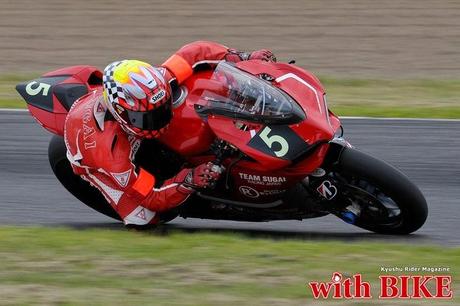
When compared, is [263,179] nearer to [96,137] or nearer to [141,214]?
[141,214]

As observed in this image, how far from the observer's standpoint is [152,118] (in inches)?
238

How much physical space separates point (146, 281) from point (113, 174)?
1.22 meters

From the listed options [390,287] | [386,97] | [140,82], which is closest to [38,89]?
[140,82]

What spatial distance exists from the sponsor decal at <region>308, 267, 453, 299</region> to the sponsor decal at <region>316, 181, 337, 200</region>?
1016mm

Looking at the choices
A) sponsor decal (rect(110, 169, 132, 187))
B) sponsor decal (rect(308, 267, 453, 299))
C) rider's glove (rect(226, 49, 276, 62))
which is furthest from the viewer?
rider's glove (rect(226, 49, 276, 62))

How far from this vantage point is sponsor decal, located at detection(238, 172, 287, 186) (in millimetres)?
6098

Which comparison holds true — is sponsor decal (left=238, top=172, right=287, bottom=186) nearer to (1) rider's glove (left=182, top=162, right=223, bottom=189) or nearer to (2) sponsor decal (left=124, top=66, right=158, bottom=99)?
(1) rider's glove (left=182, top=162, right=223, bottom=189)

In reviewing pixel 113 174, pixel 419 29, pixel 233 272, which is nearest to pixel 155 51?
pixel 419 29

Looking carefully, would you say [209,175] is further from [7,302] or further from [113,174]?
[7,302]

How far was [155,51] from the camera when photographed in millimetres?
14523

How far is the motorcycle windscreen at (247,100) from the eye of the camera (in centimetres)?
585

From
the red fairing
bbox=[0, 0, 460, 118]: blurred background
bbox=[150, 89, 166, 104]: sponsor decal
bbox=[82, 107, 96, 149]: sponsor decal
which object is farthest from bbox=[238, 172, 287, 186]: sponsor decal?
bbox=[0, 0, 460, 118]: blurred background

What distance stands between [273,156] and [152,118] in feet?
2.59

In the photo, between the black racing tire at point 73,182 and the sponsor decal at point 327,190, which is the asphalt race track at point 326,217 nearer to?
the black racing tire at point 73,182
